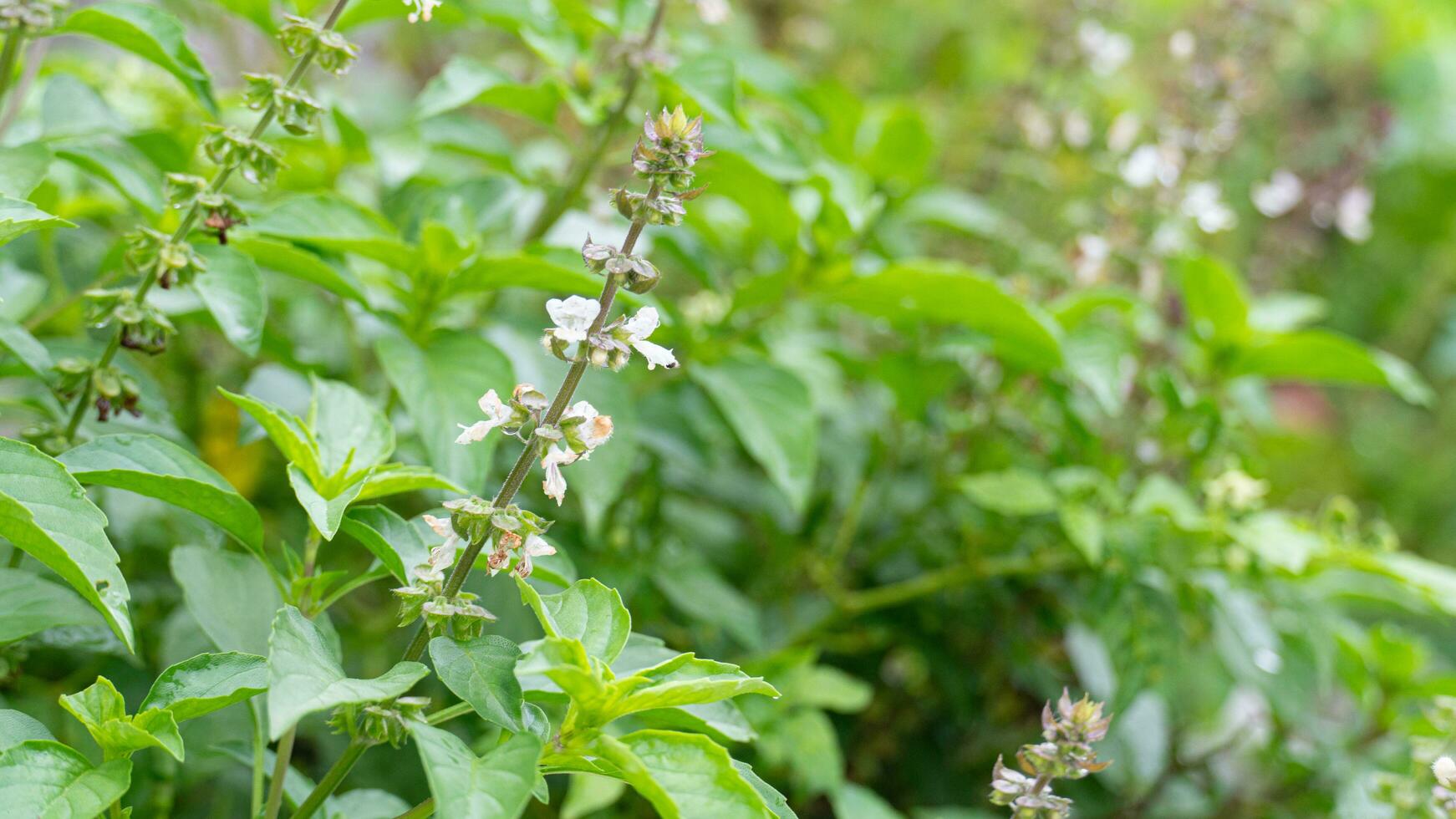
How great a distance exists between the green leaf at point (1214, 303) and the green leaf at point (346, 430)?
2.82 ft

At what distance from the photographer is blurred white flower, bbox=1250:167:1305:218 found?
158 centimetres

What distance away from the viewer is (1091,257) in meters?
1.36

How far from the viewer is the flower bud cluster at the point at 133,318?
0.67 metres

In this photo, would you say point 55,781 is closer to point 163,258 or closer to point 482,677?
point 482,677

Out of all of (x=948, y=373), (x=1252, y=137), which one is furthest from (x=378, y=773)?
(x=1252, y=137)

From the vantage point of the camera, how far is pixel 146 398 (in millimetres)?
804

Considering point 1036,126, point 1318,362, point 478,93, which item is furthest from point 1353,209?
point 478,93

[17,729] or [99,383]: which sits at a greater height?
[99,383]

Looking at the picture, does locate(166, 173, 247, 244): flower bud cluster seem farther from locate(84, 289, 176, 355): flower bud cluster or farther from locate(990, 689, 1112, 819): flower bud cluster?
locate(990, 689, 1112, 819): flower bud cluster

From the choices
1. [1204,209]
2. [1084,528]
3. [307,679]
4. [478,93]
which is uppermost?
[1204,209]

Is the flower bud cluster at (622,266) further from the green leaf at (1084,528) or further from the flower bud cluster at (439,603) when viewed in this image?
the green leaf at (1084,528)

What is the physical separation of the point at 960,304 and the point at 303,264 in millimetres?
565

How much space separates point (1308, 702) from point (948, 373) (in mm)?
505

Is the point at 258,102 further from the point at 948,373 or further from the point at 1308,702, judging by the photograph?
the point at 1308,702
